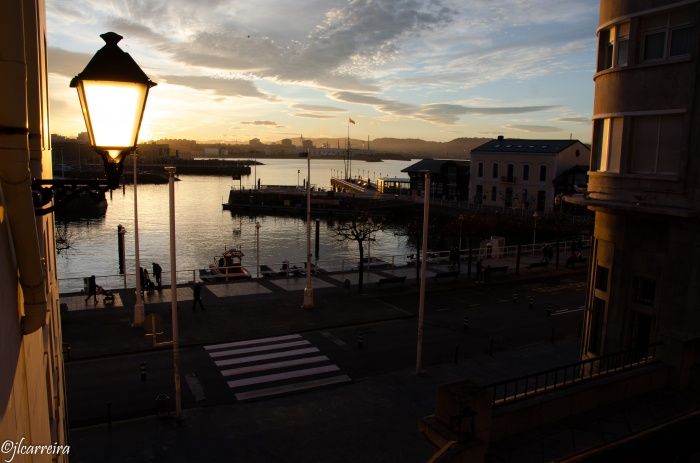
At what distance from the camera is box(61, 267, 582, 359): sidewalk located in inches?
831

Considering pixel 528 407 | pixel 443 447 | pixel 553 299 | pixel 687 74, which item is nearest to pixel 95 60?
pixel 443 447

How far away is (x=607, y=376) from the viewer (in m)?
10.6

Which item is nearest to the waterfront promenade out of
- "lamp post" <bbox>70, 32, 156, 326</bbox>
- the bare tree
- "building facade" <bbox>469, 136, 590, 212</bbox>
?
the bare tree

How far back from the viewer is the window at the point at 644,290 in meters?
13.7

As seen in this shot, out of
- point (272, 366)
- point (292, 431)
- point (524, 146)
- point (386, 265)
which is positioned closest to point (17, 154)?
point (292, 431)

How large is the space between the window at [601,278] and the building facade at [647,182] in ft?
0.10

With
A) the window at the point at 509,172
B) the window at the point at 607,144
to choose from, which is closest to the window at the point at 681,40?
the window at the point at 607,144

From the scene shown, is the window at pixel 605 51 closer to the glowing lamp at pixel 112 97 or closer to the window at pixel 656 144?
the window at pixel 656 144

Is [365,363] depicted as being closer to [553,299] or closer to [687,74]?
[687,74]

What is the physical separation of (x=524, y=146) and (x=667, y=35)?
66737 mm

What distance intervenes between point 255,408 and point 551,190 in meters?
63.6

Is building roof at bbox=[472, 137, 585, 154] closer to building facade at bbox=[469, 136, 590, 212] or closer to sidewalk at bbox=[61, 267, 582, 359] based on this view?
building facade at bbox=[469, 136, 590, 212]

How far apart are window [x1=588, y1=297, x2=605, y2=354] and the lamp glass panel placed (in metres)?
14.5

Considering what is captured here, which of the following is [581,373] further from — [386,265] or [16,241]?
[386,265]
